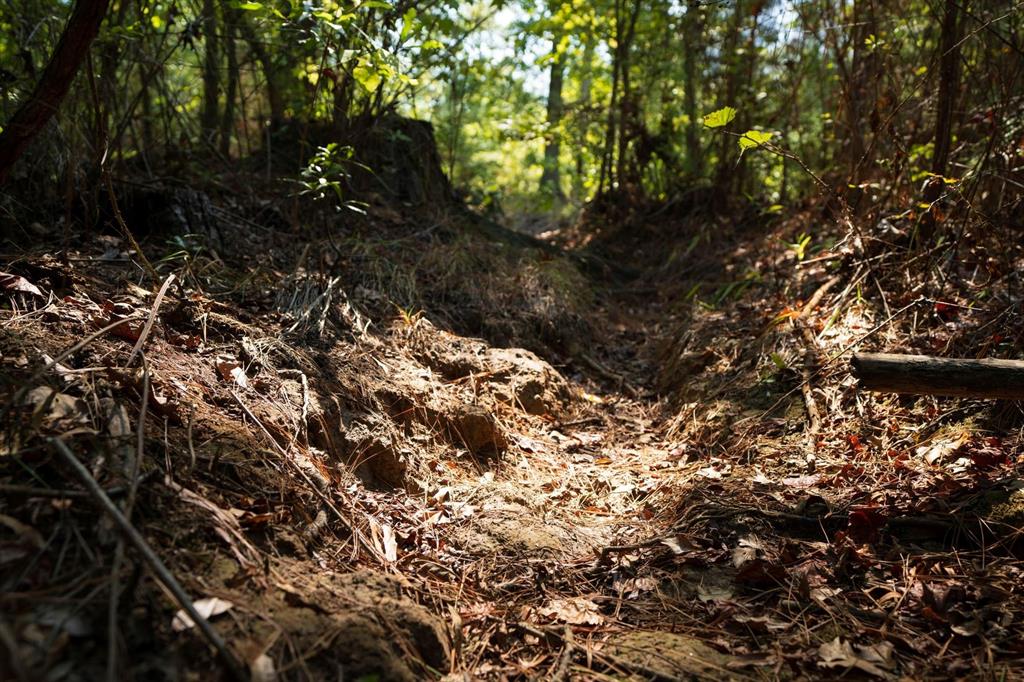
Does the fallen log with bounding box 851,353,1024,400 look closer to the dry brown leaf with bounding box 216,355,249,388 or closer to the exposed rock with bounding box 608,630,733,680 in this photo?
the exposed rock with bounding box 608,630,733,680

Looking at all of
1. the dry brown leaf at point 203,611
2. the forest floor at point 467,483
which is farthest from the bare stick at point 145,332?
the dry brown leaf at point 203,611

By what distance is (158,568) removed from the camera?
5.06 feet

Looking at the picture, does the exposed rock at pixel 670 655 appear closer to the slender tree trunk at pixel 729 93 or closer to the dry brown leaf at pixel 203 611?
the dry brown leaf at pixel 203 611

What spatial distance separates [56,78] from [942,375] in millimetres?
3780

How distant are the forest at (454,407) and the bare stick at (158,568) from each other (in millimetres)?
18

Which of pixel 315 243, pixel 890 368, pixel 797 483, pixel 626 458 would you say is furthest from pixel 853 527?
pixel 315 243

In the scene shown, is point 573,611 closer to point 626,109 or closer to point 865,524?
point 865,524

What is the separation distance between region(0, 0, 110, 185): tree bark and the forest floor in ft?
2.02

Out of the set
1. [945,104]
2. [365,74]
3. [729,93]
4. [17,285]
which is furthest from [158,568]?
[729,93]

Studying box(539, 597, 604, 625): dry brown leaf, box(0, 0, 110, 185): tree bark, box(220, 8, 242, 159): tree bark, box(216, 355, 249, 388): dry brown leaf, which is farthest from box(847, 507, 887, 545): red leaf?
box(220, 8, 242, 159): tree bark

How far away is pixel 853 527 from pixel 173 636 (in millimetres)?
2447

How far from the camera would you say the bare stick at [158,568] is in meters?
1.50

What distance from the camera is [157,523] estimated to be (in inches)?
72.6

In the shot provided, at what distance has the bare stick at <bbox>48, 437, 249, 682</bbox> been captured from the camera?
4.92ft
